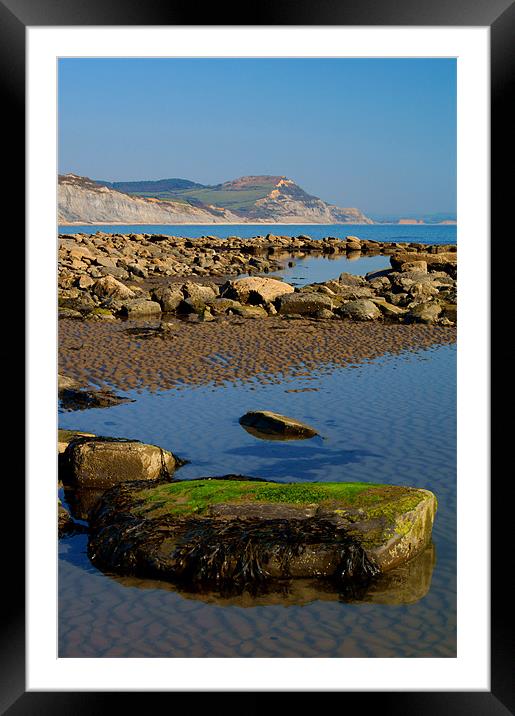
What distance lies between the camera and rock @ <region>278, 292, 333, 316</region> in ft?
101

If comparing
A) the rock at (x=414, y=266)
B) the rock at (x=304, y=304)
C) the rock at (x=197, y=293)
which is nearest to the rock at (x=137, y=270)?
the rock at (x=197, y=293)

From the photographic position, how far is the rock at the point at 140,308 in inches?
1204

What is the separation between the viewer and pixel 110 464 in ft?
40.6

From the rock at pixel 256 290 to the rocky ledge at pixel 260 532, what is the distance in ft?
72.6

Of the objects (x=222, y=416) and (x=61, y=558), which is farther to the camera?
(x=222, y=416)

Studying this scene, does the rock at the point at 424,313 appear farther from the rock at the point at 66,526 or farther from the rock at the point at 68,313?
the rock at the point at 66,526

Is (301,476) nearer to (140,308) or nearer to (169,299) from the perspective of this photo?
(140,308)

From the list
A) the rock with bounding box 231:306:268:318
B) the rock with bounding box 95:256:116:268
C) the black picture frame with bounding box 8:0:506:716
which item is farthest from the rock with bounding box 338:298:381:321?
the black picture frame with bounding box 8:0:506:716
